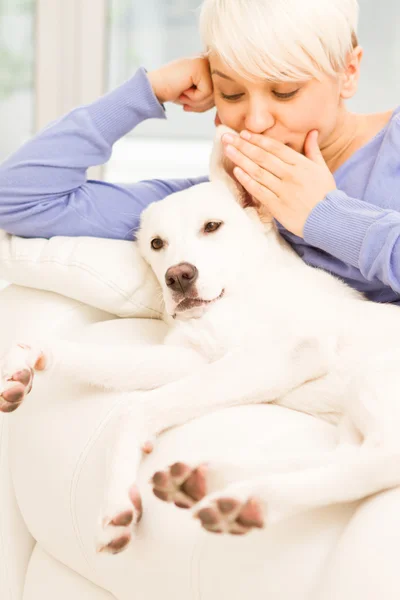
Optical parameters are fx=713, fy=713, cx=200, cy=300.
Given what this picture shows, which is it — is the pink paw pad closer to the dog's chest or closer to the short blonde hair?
the dog's chest

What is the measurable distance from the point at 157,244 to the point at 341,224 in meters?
0.44

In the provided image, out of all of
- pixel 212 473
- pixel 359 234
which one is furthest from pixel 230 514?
pixel 359 234

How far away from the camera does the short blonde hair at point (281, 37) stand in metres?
1.59

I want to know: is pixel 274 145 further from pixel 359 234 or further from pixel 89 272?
pixel 89 272

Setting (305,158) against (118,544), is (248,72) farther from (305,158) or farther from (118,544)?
(118,544)

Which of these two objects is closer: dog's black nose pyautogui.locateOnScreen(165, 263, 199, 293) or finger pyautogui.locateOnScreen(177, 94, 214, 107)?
dog's black nose pyautogui.locateOnScreen(165, 263, 199, 293)

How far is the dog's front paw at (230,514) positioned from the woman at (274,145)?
0.68 m

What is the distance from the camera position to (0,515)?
62.0 inches

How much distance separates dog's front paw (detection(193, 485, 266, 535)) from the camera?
994 mm

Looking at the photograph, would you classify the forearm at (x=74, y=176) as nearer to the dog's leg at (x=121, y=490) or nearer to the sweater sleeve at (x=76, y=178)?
the sweater sleeve at (x=76, y=178)

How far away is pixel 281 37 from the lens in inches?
62.7

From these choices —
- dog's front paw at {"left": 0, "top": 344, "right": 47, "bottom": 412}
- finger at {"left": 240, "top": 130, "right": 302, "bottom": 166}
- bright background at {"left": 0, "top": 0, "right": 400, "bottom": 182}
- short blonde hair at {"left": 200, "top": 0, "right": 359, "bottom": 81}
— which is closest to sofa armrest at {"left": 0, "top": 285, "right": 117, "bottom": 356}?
dog's front paw at {"left": 0, "top": 344, "right": 47, "bottom": 412}

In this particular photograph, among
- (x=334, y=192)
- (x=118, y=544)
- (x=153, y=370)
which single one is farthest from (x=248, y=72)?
(x=118, y=544)

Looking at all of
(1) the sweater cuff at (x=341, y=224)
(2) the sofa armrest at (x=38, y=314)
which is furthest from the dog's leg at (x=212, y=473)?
(2) the sofa armrest at (x=38, y=314)
